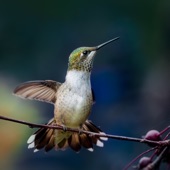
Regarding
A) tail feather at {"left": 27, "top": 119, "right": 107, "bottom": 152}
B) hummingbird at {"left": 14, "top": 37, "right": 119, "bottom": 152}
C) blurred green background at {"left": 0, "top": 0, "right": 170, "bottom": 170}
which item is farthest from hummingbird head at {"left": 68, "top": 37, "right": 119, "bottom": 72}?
blurred green background at {"left": 0, "top": 0, "right": 170, "bottom": 170}

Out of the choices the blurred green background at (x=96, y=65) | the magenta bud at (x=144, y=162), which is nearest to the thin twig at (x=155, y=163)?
the magenta bud at (x=144, y=162)

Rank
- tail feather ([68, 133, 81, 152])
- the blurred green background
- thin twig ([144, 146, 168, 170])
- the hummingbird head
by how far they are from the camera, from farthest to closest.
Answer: the blurred green background → the hummingbird head → tail feather ([68, 133, 81, 152]) → thin twig ([144, 146, 168, 170])

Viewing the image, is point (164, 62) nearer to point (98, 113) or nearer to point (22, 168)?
point (98, 113)

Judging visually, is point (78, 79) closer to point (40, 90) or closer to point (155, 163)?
point (40, 90)

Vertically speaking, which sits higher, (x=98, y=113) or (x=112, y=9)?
(x=112, y=9)

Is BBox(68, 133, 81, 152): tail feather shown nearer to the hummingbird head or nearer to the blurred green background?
the hummingbird head

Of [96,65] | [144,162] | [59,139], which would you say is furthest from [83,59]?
[96,65]

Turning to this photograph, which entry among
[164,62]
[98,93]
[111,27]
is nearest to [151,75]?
[164,62]
